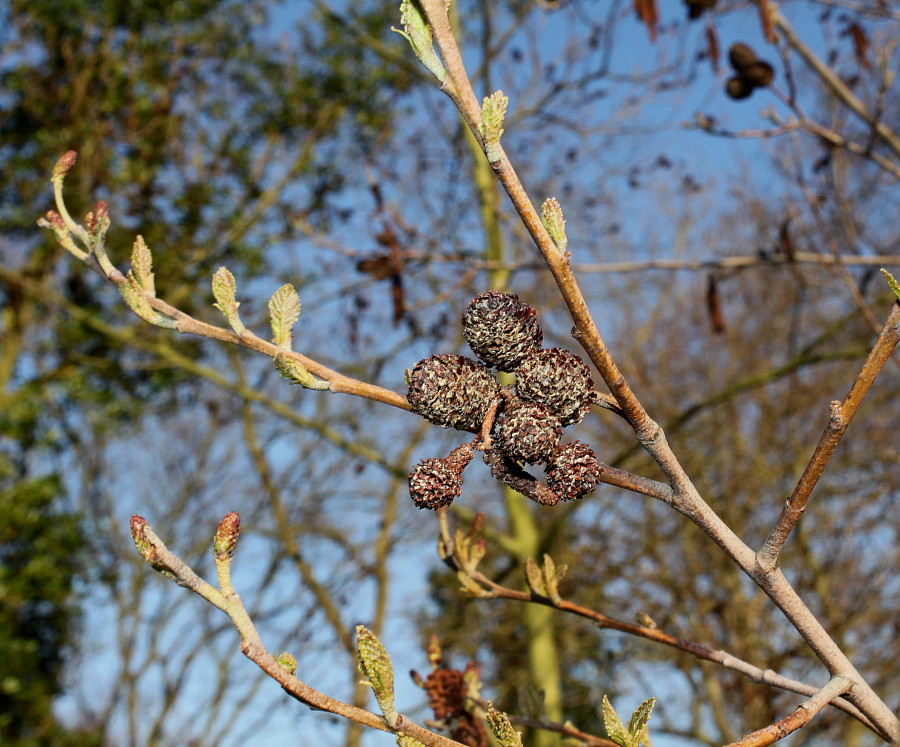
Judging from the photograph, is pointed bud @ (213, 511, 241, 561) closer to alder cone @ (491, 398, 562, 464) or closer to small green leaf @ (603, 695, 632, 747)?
alder cone @ (491, 398, 562, 464)

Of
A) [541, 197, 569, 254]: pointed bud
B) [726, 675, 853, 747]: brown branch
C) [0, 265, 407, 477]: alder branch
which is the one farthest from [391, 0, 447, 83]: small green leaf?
[0, 265, 407, 477]: alder branch

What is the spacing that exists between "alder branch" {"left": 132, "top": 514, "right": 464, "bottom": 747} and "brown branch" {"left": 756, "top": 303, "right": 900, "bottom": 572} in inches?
19.4

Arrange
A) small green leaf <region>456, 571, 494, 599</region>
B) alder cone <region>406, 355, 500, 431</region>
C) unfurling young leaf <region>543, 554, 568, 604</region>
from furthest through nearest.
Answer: small green leaf <region>456, 571, 494, 599</region> → unfurling young leaf <region>543, 554, 568, 604</region> → alder cone <region>406, 355, 500, 431</region>

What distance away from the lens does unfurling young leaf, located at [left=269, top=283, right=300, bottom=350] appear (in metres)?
1.15

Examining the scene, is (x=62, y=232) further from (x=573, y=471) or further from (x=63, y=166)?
(x=573, y=471)

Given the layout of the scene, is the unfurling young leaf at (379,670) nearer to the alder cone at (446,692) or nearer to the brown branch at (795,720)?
the brown branch at (795,720)

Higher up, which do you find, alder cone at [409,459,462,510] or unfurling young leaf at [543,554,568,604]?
unfurling young leaf at [543,554,568,604]

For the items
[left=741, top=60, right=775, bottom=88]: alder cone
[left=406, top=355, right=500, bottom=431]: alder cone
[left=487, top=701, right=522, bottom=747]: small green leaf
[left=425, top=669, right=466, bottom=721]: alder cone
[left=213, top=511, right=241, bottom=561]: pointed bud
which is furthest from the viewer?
[left=741, top=60, right=775, bottom=88]: alder cone

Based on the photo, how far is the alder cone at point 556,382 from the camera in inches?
41.9

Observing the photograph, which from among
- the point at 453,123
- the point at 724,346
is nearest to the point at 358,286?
the point at 453,123

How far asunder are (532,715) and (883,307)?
4413 millimetres

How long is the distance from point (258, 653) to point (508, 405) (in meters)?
0.45

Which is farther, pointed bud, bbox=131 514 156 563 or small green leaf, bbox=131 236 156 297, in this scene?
small green leaf, bbox=131 236 156 297

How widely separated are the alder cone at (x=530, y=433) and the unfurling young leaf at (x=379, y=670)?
30cm
